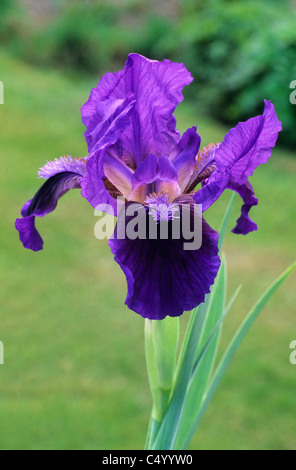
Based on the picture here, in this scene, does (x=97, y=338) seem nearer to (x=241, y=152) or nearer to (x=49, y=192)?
(x=49, y=192)

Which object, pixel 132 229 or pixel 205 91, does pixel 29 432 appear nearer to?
pixel 132 229

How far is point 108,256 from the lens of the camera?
111 inches

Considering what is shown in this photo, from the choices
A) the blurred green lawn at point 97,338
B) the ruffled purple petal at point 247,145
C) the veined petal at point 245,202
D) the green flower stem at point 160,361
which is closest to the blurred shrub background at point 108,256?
the blurred green lawn at point 97,338

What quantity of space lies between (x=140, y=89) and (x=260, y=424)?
1.48 meters

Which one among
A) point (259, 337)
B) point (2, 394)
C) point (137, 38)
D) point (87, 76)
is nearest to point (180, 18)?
point (137, 38)

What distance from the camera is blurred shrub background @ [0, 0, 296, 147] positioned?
3865 mm

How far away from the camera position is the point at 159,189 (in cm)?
71

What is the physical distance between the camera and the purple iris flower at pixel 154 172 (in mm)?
618

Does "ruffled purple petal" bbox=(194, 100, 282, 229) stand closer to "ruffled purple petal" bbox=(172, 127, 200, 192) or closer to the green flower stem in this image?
"ruffled purple petal" bbox=(172, 127, 200, 192)

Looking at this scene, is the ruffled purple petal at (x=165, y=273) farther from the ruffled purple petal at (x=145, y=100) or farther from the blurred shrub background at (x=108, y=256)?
the blurred shrub background at (x=108, y=256)

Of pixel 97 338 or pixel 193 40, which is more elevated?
pixel 193 40

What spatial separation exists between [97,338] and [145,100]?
65.6 inches

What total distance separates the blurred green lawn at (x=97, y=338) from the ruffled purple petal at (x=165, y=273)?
1308mm

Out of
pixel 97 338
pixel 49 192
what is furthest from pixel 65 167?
pixel 97 338
